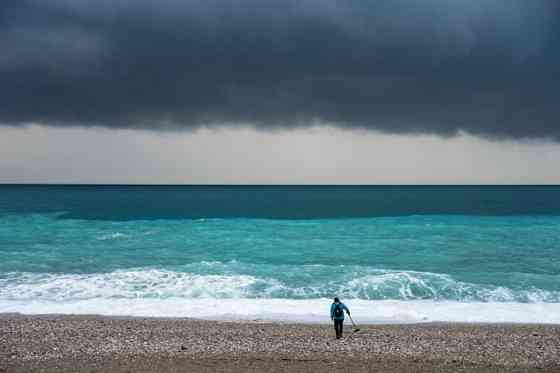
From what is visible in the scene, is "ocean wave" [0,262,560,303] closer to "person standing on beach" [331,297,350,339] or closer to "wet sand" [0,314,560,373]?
"wet sand" [0,314,560,373]

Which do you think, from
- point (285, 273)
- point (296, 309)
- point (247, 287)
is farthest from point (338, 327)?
point (285, 273)

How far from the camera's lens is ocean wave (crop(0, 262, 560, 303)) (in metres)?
23.3

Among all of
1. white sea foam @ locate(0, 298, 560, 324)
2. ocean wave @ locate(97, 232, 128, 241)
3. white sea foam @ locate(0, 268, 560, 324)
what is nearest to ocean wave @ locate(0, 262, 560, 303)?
white sea foam @ locate(0, 268, 560, 324)

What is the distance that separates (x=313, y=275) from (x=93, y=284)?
1262cm

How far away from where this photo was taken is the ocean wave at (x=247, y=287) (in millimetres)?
→ 23344

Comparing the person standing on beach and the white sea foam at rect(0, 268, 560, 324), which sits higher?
the person standing on beach

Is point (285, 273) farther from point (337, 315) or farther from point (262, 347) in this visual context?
point (262, 347)

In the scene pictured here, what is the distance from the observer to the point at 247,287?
2503 centimetres

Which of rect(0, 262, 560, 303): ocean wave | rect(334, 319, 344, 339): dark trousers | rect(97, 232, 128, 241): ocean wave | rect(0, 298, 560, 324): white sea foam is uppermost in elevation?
rect(97, 232, 128, 241): ocean wave

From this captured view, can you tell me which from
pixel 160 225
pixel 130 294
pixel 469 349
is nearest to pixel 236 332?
pixel 469 349

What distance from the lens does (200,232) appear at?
1954 inches

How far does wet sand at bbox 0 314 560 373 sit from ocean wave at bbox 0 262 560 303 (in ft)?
17.7

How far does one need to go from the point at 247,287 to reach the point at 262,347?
1066cm

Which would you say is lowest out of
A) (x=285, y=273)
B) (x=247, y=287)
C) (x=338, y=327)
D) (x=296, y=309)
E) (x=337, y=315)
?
(x=296, y=309)
